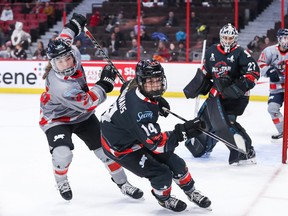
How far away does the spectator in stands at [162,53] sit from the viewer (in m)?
10.2

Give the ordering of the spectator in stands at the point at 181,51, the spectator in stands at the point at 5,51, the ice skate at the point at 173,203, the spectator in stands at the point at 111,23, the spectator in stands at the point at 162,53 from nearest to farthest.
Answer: the ice skate at the point at 173,203 → the spectator in stands at the point at 181,51 → the spectator in stands at the point at 162,53 → the spectator in stands at the point at 111,23 → the spectator in stands at the point at 5,51

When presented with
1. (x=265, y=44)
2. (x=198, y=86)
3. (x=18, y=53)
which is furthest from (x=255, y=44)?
(x=198, y=86)

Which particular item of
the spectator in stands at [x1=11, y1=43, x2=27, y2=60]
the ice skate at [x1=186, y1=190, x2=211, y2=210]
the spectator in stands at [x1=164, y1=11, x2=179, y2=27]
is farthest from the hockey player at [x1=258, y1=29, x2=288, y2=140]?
the spectator in stands at [x1=11, y1=43, x2=27, y2=60]

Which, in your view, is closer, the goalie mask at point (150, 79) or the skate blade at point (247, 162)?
the goalie mask at point (150, 79)

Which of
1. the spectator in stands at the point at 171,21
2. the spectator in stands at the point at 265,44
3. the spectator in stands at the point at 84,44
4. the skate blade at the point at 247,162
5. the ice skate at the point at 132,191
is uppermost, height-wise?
the ice skate at the point at 132,191

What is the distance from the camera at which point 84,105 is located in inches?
158

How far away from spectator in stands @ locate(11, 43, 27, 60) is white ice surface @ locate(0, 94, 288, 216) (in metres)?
4.09

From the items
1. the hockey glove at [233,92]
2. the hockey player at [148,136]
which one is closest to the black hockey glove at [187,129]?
the hockey player at [148,136]

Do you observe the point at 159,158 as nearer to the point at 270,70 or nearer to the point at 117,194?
the point at 117,194

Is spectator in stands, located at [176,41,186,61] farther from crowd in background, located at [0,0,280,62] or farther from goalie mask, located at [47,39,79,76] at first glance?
goalie mask, located at [47,39,79,76]

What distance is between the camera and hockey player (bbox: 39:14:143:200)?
4.00 metres

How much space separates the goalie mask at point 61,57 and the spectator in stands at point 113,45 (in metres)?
6.46

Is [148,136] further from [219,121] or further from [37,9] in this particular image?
[37,9]

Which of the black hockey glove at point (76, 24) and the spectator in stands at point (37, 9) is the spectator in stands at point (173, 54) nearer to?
the spectator in stands at point (37, 9)
